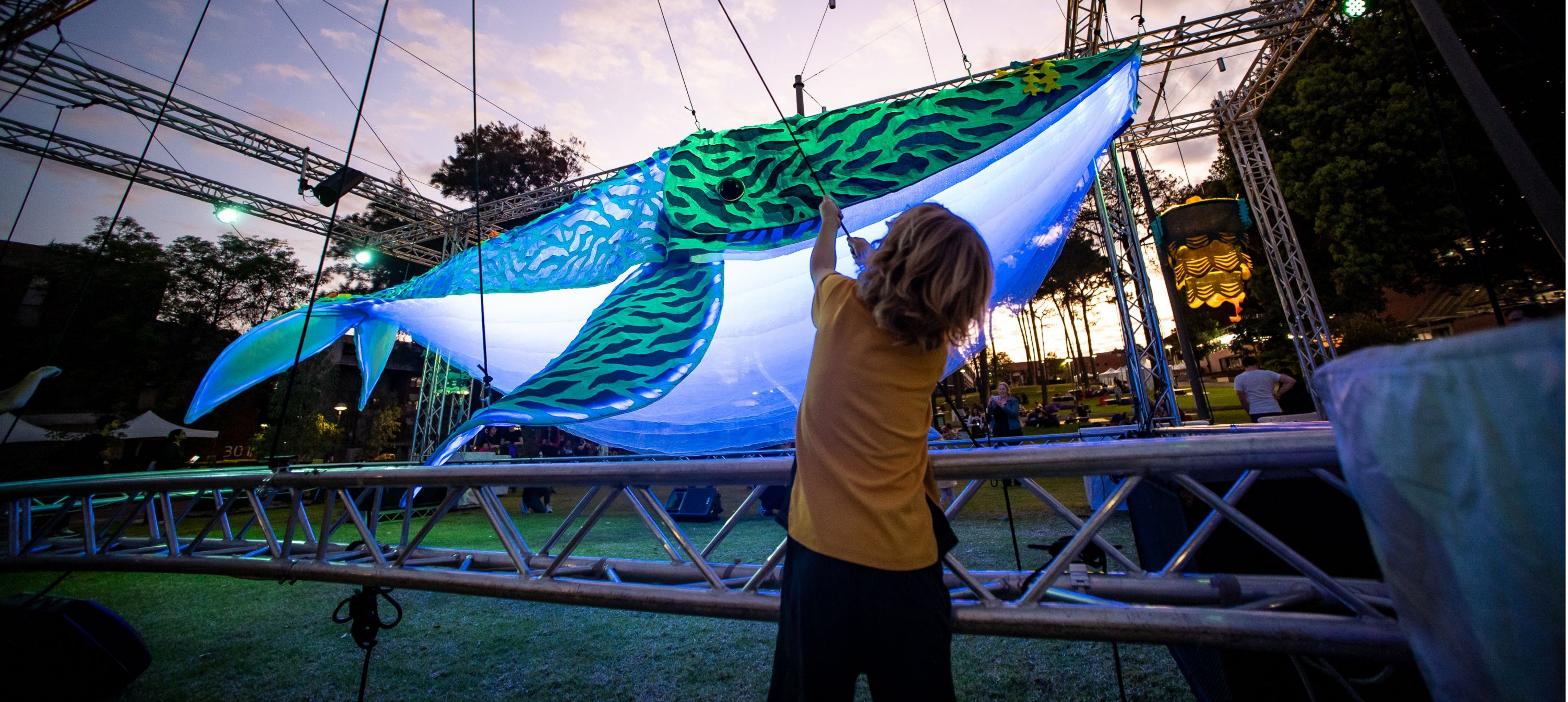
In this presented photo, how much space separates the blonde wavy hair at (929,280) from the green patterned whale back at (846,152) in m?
1.49

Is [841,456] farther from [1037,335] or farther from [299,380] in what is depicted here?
[1037,335]

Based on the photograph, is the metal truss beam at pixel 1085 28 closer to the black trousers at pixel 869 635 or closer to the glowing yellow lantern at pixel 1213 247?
the glowing yellow lantern at pixel 1213 247

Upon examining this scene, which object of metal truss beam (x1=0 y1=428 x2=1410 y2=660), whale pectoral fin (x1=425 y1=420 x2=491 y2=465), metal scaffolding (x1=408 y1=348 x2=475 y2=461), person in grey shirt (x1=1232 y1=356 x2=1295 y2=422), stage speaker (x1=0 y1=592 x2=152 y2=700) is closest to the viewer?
metal truss beam (x1=0 y1=428 x2=1410 y2=660)

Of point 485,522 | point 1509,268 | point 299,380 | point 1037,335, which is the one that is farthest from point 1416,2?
point 1037,335

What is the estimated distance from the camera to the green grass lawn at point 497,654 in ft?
7.02

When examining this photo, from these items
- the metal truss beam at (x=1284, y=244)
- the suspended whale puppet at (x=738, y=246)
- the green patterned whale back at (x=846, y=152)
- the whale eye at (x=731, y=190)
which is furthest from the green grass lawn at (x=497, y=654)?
the metal truss beam at (x=1284, y=244)

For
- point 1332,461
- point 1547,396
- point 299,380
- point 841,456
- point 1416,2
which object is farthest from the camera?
point 299,380

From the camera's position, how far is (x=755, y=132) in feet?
8.56

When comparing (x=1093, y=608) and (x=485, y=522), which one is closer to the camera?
(x=1093, y=608)

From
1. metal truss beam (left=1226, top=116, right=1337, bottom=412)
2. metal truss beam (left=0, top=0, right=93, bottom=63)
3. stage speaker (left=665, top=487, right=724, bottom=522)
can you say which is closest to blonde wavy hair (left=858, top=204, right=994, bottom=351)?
metal truss beam (left=0, top=0, right=93, bottom=63)

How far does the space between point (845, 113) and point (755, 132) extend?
433mm

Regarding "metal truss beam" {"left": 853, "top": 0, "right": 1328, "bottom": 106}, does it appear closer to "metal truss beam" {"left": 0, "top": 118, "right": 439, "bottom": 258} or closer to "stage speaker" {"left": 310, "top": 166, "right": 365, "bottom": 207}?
"stage speaker" {"left": 310, "top": 166, "right": 365, "bottom": 207}

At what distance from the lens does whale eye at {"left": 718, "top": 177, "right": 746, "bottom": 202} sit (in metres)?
2.51

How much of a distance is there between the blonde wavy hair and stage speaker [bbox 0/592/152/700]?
9.86ft
